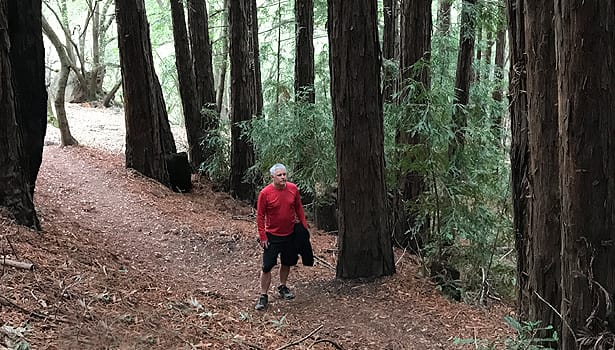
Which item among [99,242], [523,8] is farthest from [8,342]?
[99,242]

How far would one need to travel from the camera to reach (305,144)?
12273 mm

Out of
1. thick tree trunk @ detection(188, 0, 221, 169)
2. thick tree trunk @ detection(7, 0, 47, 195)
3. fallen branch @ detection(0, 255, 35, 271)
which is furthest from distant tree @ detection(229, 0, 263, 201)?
fallen branch @ detection(0, 255, 35, 271)

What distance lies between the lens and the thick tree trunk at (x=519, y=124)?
17.6 ft

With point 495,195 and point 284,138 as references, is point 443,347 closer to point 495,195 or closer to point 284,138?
point 495,195

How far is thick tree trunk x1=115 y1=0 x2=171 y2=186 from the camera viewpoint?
1476cm

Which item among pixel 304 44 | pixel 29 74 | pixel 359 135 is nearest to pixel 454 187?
pixel 359 135

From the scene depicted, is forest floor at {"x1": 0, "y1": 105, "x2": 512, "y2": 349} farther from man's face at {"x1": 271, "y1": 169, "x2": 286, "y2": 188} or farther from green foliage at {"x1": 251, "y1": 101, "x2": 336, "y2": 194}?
man's face at {"x1": 271, "y1": 169, "x2": 286, "y2": 188}

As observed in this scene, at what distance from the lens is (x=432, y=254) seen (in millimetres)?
9492

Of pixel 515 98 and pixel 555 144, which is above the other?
pixel 515 98

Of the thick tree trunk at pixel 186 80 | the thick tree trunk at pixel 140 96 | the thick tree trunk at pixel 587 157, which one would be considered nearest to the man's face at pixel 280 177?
the thick tree trunk at pixel 587 157

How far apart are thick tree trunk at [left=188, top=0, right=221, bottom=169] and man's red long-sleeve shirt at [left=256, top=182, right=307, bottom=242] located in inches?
353

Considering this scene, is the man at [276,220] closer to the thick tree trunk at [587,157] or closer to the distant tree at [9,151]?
the distant tree at [9,151]

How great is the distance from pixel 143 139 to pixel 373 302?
29.8 feet

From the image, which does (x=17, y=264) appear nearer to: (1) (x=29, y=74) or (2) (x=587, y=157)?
(1) (x=29, y=74)
